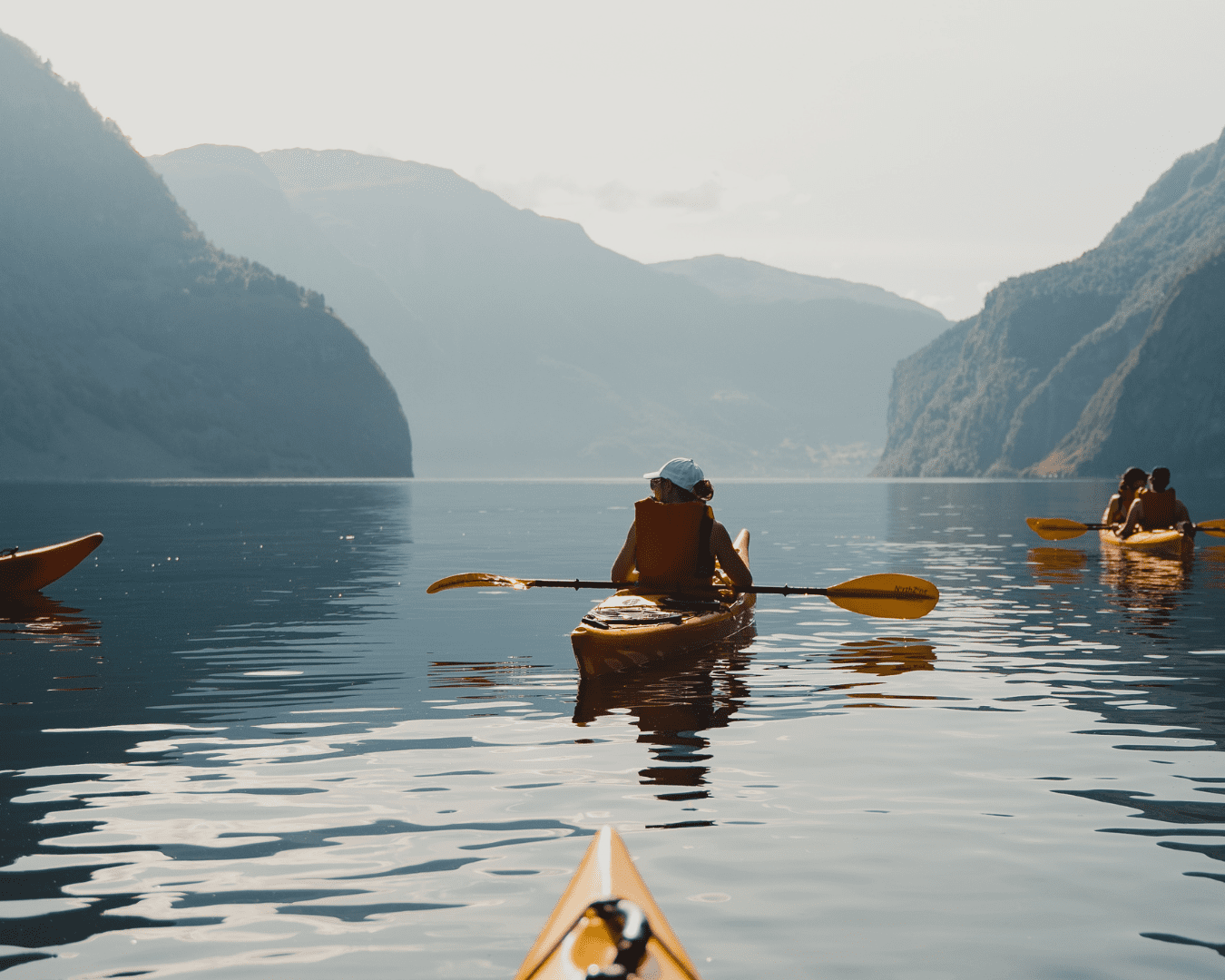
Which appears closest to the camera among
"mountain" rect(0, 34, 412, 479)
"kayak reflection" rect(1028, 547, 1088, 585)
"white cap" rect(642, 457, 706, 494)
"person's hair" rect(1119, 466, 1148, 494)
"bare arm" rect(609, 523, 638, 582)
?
"white cap" rect(642, 457, 706, 494)

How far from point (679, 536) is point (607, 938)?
917cm

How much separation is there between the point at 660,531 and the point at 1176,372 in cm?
17698

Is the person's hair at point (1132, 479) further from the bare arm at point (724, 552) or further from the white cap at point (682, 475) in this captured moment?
the white cap at point (682, 475)

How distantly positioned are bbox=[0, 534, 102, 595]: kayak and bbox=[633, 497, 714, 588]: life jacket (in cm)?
1260

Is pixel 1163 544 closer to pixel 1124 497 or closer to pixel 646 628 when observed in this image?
pixel 1124 497

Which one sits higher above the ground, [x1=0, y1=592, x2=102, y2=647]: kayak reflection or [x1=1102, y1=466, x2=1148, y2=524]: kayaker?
[x1=1102, y1=466, x2=1148, y2=524]: kayaker

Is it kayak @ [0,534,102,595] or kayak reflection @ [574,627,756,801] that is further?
kayak @ [0,534,102,595]

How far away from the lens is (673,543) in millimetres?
13523

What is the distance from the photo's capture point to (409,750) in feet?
31.8

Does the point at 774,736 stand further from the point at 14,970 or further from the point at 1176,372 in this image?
the point at 1176,372

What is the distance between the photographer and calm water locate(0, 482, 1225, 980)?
A: 227 inches

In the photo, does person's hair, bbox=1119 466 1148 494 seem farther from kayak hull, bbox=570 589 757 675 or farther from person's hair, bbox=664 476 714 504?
person's hair, bbox=664 476 714 504

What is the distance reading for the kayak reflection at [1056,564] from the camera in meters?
25.1

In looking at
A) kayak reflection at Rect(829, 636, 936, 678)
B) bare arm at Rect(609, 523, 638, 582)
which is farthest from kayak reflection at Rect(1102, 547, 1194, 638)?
bare arm at Rect(609, 523, 638, 582)
